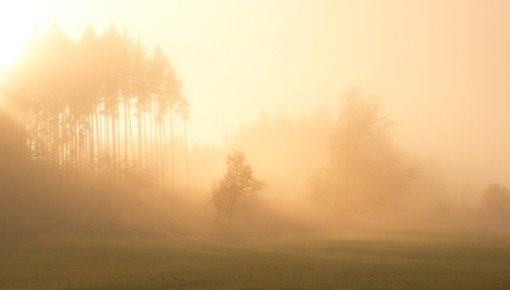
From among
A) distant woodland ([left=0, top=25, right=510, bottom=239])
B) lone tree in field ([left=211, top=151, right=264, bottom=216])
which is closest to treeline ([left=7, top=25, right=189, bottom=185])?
distant woodland ([left=0, top=25, right=510, bottom=239])

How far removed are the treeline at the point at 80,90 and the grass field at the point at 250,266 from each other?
2560cm

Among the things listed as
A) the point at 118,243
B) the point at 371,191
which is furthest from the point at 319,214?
the point at 118,243

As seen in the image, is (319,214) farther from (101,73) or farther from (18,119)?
(18,119)

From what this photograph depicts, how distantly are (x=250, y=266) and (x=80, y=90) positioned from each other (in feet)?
165

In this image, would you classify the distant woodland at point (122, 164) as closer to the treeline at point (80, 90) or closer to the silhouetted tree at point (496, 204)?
the treeline at point (80, 90)

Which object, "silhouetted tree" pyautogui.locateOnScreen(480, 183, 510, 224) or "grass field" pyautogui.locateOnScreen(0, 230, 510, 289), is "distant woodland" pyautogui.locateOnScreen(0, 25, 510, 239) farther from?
"silhouetted tree" pyautogui.locateOnScreen(480, 183, 510, 224)

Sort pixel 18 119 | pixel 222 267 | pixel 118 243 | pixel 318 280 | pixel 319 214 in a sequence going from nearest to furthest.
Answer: pixel 318 280 → pixel 222 267 → pixel 118 243 → pixel 18 119 → pixel 319 214

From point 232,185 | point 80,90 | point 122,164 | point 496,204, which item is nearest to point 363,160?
point 232,185

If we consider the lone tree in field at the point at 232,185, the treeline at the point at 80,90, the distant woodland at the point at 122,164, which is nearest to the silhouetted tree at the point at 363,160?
the distant woodland at the point at 122,164

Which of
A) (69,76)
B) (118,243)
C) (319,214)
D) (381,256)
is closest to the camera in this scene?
(381,256)

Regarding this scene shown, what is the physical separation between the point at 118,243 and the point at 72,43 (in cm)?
3659

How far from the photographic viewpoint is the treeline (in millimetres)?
78438

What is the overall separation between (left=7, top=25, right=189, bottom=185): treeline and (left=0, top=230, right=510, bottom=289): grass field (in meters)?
25.6

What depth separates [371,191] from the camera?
8181cm
